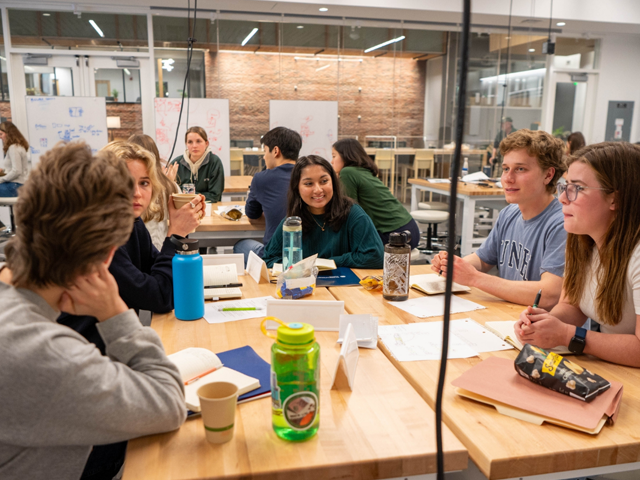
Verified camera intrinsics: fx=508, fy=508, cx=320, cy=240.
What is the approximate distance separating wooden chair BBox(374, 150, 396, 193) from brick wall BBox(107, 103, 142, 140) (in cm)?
342

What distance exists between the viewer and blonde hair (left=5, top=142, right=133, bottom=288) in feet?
2.53

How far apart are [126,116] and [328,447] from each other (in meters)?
6.72

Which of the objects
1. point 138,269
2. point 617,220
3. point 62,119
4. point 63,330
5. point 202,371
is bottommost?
point 202,371

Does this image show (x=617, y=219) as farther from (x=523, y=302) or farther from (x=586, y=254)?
(x=523, y=302)

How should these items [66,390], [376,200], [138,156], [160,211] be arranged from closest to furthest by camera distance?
[66,390], [138,156], [160,211], [376,200]

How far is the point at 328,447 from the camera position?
907 millimetres

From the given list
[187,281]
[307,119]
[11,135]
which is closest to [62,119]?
[11,135]

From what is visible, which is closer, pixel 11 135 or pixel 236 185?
pixel 236 185

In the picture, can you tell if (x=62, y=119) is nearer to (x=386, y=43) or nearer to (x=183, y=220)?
(x=386, y=43)

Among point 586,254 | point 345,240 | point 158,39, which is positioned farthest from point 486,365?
point 158,39

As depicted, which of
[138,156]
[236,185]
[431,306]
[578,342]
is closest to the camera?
[578,342]

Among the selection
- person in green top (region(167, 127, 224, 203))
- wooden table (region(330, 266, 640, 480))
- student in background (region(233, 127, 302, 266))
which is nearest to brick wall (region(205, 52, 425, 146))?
person in green top (region(167, 127, 224, 203))

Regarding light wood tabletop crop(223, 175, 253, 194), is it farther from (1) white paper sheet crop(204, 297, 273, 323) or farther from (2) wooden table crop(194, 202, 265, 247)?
(1) white paper sheet crop(204, 297, 273, 323)

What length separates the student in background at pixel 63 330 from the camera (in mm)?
757
